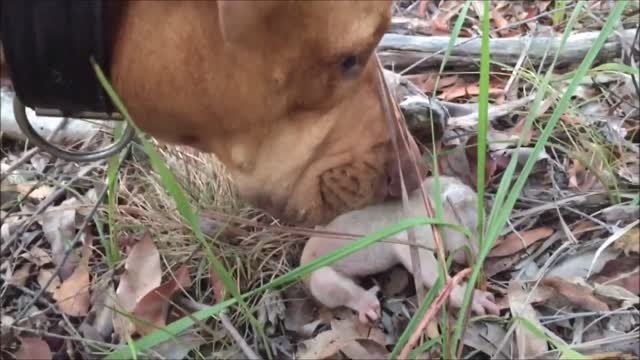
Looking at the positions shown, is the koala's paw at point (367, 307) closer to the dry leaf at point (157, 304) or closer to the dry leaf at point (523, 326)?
the dry leaf at point (523, 326)

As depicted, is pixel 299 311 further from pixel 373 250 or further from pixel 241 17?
pixel 241 17

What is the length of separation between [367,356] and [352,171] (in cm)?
44

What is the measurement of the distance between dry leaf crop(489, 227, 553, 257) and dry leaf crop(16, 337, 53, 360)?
1130 millimetres

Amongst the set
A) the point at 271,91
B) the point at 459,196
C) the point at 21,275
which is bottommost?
the point at 21,275

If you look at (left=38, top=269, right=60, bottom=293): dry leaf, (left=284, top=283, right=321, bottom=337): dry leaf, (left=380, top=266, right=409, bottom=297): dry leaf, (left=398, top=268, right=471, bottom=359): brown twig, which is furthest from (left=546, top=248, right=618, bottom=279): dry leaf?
(left=38, top=269, right=60, bottom=293): dry leaf

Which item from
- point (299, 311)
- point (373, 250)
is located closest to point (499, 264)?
point (373, 250)

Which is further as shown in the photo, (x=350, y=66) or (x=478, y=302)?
(x=478, y=302)

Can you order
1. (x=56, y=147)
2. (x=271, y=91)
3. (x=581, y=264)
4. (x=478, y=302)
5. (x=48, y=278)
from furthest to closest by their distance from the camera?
1. (x=48, y=278)
2. (x=581, y=264)
3. (x=478, y=302)
4. (x=56, y=147)
5. (x=271, y=91)

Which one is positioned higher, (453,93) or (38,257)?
(453,93)

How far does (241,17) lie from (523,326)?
935mm

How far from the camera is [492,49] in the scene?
3.05 meters

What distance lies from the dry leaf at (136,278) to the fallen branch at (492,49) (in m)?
1.01

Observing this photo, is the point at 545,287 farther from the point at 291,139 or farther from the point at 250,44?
the point at 250,44

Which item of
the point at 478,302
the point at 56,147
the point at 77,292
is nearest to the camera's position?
the point at 56,147
